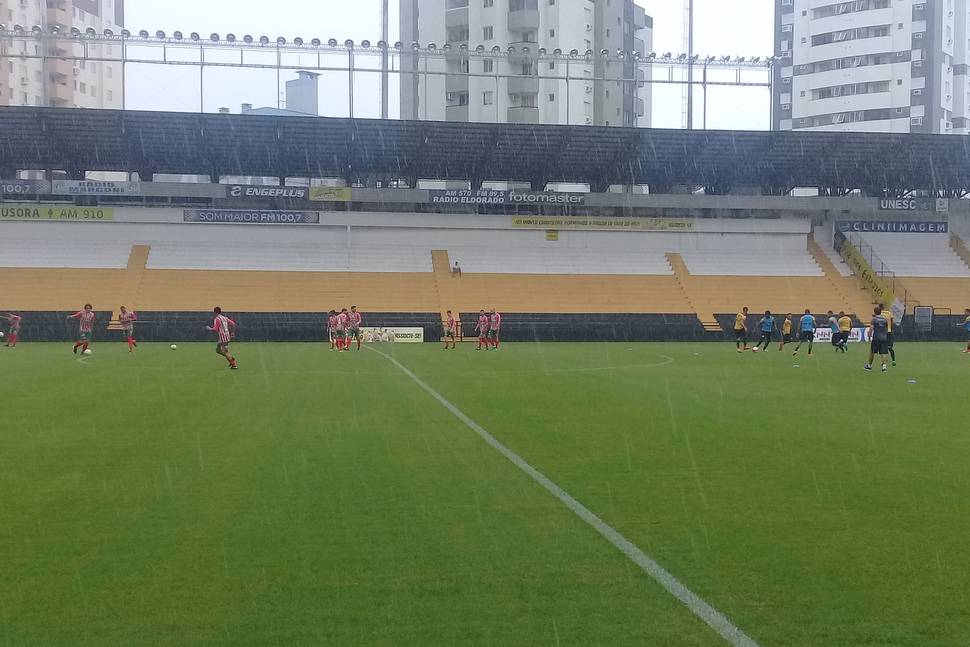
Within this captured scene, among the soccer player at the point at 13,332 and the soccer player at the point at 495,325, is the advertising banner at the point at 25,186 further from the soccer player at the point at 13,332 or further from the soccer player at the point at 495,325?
the soccer player at the point at 495,325

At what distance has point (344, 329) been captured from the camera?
109 feet

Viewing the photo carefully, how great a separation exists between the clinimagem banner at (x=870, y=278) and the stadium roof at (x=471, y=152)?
4549 mm

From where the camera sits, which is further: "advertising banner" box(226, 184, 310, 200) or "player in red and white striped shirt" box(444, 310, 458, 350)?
"advertising banner" box(226, 184, 310, 200)

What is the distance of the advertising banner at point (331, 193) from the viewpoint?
50.1 m

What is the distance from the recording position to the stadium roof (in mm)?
47719

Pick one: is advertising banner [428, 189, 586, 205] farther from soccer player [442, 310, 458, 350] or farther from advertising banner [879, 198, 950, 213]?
advertising banner [879, 198, 950, 213]

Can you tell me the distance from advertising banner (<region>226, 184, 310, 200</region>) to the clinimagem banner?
2952 centimetres


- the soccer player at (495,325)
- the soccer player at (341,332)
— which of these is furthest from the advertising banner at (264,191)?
the soccer player at (341,332)

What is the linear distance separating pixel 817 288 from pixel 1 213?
41.5 meters

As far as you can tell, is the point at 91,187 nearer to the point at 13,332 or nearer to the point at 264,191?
the point at 264,191

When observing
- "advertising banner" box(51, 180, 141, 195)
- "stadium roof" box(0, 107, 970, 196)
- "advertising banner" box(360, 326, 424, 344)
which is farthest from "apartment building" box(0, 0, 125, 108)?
"advertising banner" box(360, 326, 424, 344)

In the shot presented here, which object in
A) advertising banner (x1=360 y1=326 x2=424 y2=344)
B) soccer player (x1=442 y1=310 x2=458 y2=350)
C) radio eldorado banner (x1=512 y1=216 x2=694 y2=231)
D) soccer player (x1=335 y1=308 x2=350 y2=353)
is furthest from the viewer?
radio eldorado banner (x1=512 y1=216 x2=694 y2=231)

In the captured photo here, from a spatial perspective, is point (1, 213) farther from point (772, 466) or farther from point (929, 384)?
point (772, 466)

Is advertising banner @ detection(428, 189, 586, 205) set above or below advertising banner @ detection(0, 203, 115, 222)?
above
